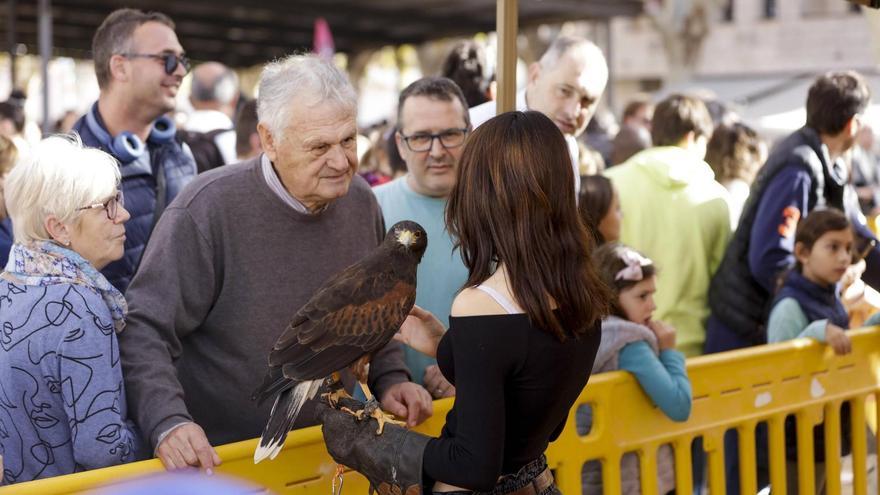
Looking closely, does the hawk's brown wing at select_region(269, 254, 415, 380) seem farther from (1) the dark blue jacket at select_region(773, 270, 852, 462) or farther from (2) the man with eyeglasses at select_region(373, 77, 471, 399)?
(1) the dark blue jacket at select_region(773, 270, 852, 462)

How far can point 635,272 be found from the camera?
3850mm

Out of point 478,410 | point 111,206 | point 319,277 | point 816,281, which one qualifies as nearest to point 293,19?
point 816,281

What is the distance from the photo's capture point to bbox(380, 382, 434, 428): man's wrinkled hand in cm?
284

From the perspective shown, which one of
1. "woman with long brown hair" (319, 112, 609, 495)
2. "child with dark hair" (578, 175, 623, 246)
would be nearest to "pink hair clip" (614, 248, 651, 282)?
"child with dark hair" (578, 175, 623, 246)

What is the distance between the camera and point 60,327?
8.15 feet

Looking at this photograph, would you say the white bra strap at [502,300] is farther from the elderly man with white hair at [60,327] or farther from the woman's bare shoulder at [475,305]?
the elderly man with white hair at [60,327]

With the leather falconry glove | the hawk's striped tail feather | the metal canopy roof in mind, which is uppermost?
the metal canopy roof

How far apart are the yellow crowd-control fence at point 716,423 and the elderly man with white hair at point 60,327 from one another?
352 mm

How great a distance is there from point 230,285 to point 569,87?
6.47ft

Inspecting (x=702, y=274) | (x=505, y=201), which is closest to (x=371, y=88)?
(x=702, y=274)

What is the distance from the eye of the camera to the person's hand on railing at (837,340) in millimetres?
4180

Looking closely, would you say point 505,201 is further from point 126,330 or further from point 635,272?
point 635,272

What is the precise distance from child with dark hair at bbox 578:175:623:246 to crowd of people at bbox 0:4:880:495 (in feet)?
0.05

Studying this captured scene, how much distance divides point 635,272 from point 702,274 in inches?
63.0
